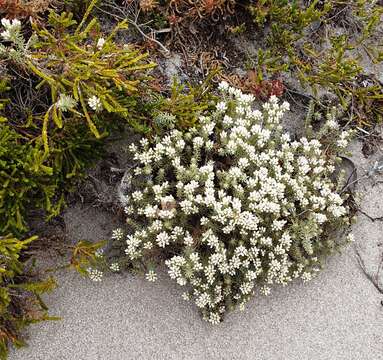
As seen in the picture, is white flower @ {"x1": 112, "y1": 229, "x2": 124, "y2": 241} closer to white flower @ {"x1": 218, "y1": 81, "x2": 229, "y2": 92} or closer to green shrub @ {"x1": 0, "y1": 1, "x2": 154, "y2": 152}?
green shrub @ {"x1": 0, "y1": 1, "x2": 154, "y2": 152}

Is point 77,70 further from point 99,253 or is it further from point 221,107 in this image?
point 99,253

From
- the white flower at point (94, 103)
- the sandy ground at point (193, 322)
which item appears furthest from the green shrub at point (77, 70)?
the sandy ground at point (193, 322)

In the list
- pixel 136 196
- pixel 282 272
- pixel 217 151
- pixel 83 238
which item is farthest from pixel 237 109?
pixel 83 238

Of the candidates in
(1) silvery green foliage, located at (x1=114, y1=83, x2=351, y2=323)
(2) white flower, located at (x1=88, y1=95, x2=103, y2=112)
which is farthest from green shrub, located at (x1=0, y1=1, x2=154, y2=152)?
(1) silvery green foliage, located at (x1=114, y1=83, x2=351, y2=323)

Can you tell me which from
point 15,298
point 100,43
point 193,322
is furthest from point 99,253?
point 100,43

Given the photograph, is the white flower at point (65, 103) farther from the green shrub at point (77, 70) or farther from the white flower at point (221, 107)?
the white flower at point (221, 107)

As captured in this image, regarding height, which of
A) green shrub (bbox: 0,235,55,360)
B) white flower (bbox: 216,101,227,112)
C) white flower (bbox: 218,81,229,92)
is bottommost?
green shrub (bbox: 0,235,55,360)
